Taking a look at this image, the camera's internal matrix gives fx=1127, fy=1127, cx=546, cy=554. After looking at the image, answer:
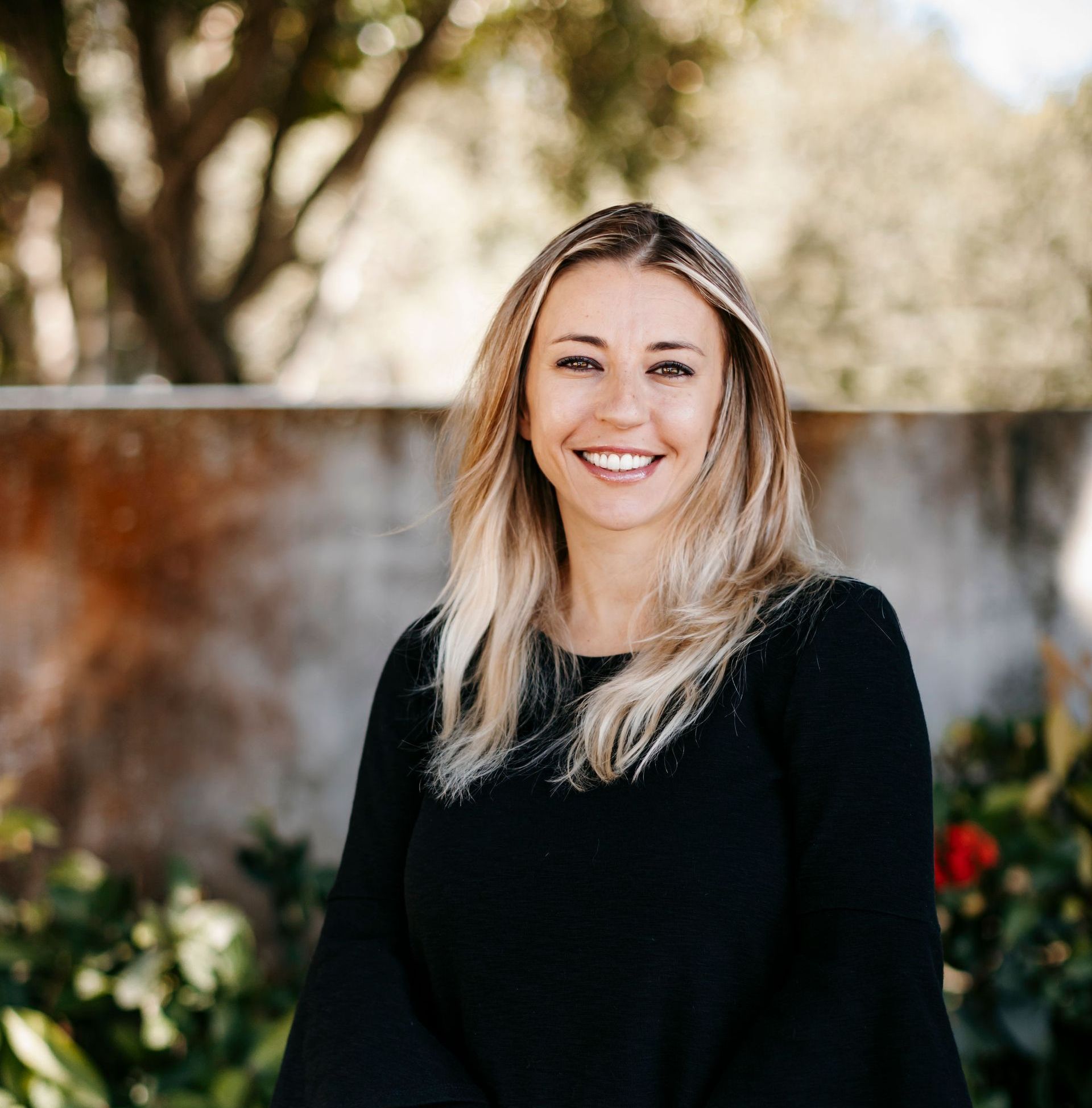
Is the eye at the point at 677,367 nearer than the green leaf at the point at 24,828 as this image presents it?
Yes

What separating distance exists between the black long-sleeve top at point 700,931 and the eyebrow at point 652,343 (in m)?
0.43

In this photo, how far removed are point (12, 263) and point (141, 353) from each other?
6.26 ft

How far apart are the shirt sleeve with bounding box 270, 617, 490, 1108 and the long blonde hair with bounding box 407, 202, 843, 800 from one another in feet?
0.24

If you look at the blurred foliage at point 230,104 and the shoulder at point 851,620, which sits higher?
the blurred foliage at point 230,104

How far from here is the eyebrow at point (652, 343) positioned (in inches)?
65.4

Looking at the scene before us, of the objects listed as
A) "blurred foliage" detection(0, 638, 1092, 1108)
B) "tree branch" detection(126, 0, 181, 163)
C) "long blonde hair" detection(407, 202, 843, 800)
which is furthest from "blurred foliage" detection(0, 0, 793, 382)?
"long blonde hair" detection(407, 202, 843, 800)

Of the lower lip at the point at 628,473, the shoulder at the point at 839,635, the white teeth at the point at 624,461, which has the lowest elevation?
the shoulder at the point at 839,635

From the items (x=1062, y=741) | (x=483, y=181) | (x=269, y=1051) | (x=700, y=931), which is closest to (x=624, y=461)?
(x=700, y=931)

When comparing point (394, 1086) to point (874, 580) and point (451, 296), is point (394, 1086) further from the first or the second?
point (451, 296)

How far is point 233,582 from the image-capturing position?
3.19m

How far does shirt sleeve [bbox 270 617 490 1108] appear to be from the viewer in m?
1.50

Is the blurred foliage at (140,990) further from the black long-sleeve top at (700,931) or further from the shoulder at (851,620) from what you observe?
the shoulder at (851,620)

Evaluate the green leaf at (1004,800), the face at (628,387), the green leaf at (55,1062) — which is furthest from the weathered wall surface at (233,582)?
the face at (628,387)

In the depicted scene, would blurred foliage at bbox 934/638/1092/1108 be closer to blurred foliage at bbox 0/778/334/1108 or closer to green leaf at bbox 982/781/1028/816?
green leaf at bbox 982/781/1028/816
